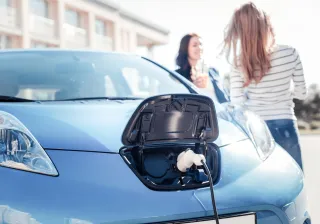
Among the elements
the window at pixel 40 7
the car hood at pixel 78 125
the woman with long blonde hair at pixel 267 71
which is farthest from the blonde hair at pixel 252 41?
the window at pixel 40 7

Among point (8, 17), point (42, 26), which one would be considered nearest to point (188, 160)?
point (8, 17)

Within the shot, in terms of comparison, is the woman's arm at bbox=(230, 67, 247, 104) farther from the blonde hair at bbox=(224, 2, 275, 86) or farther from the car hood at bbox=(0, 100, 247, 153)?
the car hood at bbox=(0, 100, 247, 153)

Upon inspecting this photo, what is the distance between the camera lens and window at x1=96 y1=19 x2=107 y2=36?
27136 millimetres

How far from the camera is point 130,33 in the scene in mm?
29203

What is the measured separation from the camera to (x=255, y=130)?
251 cm

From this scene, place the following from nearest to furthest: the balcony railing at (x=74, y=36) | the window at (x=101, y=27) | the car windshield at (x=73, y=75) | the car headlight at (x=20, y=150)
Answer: the car headlight at (x=20, y=150), the car windshield at (x=73, y=75), the balcony railing at (x=74, y=36), the window at (x=101, y=27)

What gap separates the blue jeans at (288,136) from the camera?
322cm

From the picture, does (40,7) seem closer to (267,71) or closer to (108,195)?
(267,71)

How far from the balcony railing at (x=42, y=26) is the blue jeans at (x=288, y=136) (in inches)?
776

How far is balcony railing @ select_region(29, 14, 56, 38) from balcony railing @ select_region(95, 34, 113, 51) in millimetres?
3771

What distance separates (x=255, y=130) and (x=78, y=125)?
934 mm

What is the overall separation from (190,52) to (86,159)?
289 cm

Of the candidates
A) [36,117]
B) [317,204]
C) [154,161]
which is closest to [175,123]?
[154,161]

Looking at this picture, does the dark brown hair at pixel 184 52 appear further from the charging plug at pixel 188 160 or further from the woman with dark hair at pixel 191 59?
the charging plug at pixel 188 160
